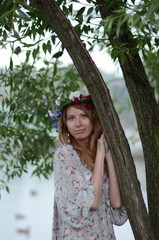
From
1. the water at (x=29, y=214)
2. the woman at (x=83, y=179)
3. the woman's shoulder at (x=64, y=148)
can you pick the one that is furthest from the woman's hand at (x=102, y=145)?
the water at (x=29, y=214)

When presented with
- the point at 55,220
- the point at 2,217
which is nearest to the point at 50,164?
the point at 55,220

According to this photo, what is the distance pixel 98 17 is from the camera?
87.9 inches

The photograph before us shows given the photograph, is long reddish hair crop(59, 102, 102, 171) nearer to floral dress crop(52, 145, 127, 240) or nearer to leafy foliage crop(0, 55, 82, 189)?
floral dress crop(52, 145, 127, 240)

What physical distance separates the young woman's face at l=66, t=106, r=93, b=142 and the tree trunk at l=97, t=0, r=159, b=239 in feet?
0.68

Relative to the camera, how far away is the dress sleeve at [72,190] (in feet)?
6.73

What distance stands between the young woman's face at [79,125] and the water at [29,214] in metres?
3.56

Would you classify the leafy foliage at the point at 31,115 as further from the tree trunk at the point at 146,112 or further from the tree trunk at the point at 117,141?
the tree trunk at the point at 117,141

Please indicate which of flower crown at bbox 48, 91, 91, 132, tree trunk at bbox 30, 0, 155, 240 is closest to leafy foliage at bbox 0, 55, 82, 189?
flower crown at bbox 48, 91, 91, 132

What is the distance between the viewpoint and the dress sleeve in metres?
2.05

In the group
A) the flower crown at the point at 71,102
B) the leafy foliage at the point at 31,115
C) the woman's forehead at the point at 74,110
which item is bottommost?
the woman's forehead at the point at 74,110

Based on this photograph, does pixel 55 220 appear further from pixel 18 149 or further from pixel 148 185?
pixel 18 149

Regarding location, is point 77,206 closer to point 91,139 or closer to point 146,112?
point 91,139

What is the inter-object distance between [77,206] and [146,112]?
0.47 metres

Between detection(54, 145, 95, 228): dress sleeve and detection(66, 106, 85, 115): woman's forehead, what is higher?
detection(66, 106, 85, 115): woman's forehead
